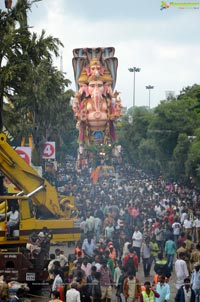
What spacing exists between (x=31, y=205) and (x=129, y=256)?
3.38 metres

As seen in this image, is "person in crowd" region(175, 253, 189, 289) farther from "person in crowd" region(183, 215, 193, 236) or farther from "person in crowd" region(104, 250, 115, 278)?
"person in crowd" region(183, 215, 193, 236)

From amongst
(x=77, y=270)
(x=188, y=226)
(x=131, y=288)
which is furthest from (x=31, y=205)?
(x=188, y=226)

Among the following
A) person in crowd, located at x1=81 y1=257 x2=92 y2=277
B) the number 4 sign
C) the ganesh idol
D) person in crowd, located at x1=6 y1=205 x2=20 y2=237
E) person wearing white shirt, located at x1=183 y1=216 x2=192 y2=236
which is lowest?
person in crowd, located at x1=81 y1=257 x2=92 y2=277

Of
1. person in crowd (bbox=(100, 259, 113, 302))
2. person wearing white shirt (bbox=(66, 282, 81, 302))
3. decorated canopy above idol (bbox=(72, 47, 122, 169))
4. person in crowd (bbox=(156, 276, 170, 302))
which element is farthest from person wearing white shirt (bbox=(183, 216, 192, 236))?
decorated canopy above idol (bbox=(72, 47, 122, 169))

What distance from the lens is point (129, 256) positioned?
1825 cm

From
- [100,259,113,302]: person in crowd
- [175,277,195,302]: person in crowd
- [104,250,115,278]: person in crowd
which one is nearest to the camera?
[175,277,195,302]: person in crowd

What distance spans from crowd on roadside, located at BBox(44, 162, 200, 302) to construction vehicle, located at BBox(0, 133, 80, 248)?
84 centimetres

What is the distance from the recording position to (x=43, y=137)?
5006 cm

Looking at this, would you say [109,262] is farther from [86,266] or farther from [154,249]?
[154,249]

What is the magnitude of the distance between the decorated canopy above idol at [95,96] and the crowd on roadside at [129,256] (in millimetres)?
30343

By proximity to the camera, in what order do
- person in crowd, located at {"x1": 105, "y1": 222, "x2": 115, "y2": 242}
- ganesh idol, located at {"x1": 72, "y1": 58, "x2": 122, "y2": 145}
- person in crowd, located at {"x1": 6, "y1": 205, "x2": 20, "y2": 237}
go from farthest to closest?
1. ganesh idol, located at {"x1": 72, "y1": 58, "x2": 122, "y2": 145}
2. person in crowd, located at {"x1": 105, "y1": 222, "x2": 115, "y2": 242}
3. person in crowd, located at {"x1": 6, "y1": 205, "x2": 20, "y2": 237}

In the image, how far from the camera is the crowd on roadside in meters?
15.3

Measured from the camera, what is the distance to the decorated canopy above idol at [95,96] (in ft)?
219

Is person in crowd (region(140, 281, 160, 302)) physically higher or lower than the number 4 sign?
lower
